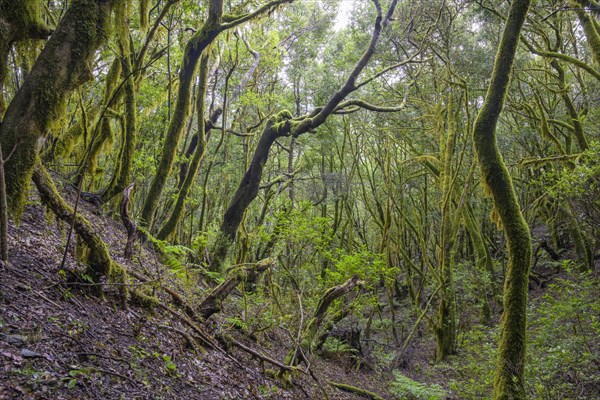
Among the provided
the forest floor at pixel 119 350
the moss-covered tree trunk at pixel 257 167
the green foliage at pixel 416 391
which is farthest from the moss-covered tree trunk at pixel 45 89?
the green foliage at pixel 416 391

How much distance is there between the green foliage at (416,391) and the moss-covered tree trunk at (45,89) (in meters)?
7.35

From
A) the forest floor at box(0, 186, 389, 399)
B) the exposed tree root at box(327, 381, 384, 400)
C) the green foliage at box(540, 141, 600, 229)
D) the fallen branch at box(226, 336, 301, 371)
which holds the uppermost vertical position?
the green foliage at box(540, 141, 600, 229)

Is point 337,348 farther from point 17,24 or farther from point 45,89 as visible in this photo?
point 17,24

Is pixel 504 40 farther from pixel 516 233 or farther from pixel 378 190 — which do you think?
pixel 378 190

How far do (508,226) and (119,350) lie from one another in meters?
5.32

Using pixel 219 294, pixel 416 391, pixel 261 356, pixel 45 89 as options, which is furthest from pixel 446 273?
pixel 45 89

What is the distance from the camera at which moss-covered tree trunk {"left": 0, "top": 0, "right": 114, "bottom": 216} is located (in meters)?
Result: 3.56

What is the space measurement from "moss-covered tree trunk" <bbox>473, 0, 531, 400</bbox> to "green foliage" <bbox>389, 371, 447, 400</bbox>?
7.89 ft

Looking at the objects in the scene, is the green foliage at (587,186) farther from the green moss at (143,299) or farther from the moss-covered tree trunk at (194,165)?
the moss-covered tree trunk at (194,165)

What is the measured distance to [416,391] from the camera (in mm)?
7637

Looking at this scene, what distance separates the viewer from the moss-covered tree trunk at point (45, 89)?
3.56 meters

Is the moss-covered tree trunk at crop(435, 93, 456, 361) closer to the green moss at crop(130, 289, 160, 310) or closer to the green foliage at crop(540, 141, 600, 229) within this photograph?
the green foliage at crop(540, 141, 600, 229)

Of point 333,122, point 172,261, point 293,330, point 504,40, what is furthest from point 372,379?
point 333,122

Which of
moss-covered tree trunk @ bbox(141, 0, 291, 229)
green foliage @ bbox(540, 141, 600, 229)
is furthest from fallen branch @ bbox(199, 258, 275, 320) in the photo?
green foliage @ bbox(540, 141, 600, 229)
